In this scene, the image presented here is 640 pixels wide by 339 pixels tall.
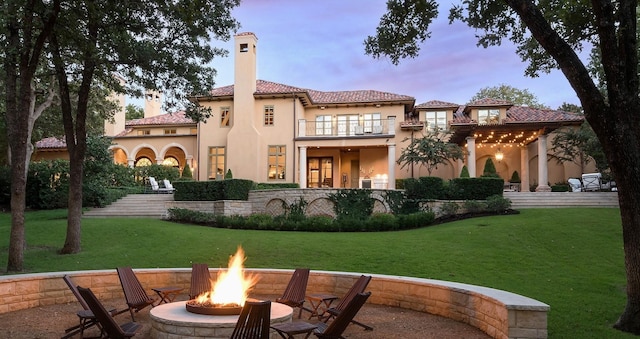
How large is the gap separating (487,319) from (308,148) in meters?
25.8

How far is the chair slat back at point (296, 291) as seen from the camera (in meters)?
7.91

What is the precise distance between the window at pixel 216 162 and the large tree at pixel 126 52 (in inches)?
617

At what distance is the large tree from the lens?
1238 centimetres

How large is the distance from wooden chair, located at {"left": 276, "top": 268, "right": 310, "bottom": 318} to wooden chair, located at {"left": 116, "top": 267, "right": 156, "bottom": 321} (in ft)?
6.89

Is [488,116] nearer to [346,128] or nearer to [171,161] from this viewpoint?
[346,128]

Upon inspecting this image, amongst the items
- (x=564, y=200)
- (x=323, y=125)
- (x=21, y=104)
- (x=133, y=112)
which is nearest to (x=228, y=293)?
(x=21, y=104)

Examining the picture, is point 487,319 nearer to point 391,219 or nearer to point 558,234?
point 558,234

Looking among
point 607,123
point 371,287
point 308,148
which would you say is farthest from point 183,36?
point 308,148

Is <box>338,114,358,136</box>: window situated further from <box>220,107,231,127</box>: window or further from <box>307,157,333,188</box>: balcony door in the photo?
<box>220,107,231,127</box>: window

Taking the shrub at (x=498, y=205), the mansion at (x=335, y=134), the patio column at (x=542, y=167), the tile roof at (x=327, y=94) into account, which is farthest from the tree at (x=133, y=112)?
the shrub at (x=498, y=205)

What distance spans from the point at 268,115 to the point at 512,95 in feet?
105

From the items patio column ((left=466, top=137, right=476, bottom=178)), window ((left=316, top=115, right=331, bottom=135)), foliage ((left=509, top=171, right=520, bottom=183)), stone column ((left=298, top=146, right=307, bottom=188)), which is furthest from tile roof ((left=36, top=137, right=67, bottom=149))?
foliage ((left=509, top=171, right=520, bottom=183))

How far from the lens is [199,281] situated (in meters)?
8.58

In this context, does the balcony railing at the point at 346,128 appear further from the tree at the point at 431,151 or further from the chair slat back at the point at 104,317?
the chair slat back at the point at 104,317
